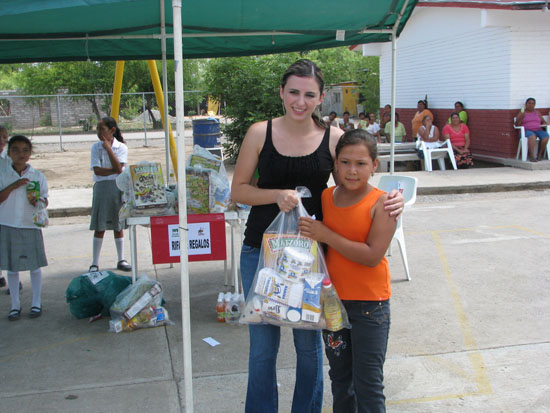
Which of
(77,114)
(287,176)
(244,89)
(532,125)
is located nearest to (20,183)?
(287,176)

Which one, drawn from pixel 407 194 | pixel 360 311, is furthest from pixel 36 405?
pixel 407 194

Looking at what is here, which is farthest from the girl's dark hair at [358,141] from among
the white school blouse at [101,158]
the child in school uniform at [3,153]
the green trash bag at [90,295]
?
the white school blouse at [101,158]

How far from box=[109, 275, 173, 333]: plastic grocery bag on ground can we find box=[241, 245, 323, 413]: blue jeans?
217cm

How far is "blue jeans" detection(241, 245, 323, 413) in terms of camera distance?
110 inches

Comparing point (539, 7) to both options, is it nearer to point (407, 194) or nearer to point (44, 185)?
point (407, 194)

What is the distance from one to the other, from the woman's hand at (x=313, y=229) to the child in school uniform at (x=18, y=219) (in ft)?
10.8

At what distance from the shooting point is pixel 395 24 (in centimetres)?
625

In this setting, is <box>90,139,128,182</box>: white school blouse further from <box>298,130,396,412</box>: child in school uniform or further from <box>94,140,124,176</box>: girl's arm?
<box>298,130,396,412</box>: child in school uniform

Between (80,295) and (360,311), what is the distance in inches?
125

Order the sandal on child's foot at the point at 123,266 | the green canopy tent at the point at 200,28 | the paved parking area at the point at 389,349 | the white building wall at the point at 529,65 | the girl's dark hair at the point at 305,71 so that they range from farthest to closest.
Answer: the white building wall at the point at 529,65 < the sandal on child's foot at the point at 123,266 < the green canopy tent at the point at 200,28 < the paved parking area at the point at 389,349 < the girl's dark hair at the point at 305,71

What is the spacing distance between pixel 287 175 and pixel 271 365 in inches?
37.8

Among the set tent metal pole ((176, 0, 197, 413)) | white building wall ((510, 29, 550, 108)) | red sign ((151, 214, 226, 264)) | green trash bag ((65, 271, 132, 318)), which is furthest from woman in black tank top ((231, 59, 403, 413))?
white building wall ((510, 29, 550, 108))

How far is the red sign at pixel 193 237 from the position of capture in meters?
4.81

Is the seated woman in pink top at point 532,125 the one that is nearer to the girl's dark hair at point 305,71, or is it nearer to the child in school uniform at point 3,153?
the child in school uniform at point 3,153
